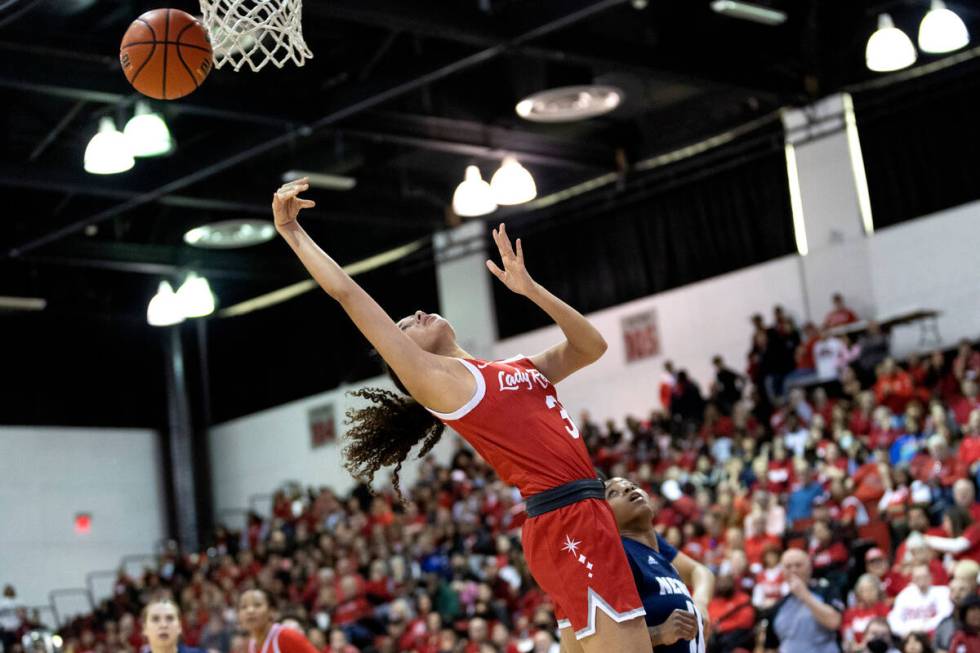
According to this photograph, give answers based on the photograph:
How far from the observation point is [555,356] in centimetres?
548

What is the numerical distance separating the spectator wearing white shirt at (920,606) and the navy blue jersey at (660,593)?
21.0 ft

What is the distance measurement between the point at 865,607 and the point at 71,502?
19675mm

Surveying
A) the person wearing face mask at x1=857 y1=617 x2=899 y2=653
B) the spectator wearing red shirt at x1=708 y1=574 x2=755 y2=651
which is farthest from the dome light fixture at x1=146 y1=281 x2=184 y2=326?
the person wearing face mask at x1=857 y1=617 x2=899 y2=653

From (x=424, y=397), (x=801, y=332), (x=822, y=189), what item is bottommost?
(x=424, y=397)

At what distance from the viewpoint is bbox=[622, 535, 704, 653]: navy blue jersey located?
17.3ft

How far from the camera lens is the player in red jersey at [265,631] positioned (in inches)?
267

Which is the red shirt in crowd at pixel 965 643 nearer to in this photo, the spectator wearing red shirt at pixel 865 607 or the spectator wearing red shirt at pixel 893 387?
the spectator wearing red shirt at pixel 865 607

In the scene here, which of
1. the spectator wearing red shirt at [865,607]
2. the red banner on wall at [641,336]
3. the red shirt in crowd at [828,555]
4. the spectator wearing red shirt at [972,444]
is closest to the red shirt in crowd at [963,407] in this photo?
the spectator wearing red shirt at [972,444]

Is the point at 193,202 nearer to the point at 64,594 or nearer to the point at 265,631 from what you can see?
the point at 64,594

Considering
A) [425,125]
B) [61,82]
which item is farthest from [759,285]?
[61,82]

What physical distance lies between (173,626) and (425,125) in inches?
508

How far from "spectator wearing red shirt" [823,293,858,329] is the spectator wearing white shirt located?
8.25 m

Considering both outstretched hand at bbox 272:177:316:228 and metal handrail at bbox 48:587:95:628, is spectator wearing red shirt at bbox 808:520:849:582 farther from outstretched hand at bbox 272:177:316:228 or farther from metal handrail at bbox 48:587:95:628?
metal handrail at bbox 48:587:95:628

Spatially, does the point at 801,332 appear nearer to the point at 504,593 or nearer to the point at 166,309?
the point at 504,593
